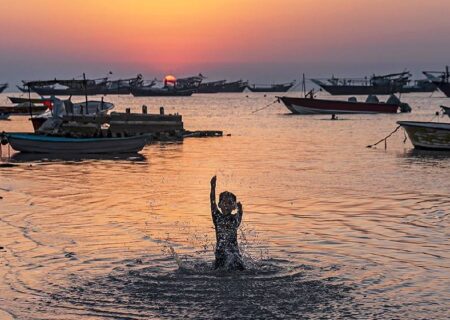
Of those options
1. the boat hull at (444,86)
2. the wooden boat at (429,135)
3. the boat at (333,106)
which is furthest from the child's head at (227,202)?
the boat hull at (444,86)

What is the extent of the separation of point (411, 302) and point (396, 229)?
19.3 ft

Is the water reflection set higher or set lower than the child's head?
lower

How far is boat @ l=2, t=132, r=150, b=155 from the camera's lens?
36.3 m

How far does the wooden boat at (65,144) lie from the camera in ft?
119

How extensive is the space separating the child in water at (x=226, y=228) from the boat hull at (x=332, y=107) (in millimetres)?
76185

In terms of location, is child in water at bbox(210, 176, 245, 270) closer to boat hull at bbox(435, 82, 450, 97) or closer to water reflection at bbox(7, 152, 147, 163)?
water reflection at bbox(7, 152, 147, 163)

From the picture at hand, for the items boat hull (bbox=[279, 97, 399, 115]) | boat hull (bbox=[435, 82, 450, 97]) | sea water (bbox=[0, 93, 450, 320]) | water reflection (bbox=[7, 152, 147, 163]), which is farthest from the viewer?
boat hull (bbox=[435, 82, 450, 97])

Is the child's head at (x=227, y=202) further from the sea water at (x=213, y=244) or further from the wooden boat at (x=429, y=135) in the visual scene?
the wooden boat at (x=429, y=135)

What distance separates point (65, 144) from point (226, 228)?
2480cm

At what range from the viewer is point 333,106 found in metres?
89.6

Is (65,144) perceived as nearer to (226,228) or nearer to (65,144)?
(65,144)

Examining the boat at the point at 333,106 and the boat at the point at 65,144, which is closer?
the boat at the point at 65,144

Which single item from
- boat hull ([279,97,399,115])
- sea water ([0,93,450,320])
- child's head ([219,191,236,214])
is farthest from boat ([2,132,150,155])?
boat hull ([279,97,399,115])

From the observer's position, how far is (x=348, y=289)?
40.1ft
